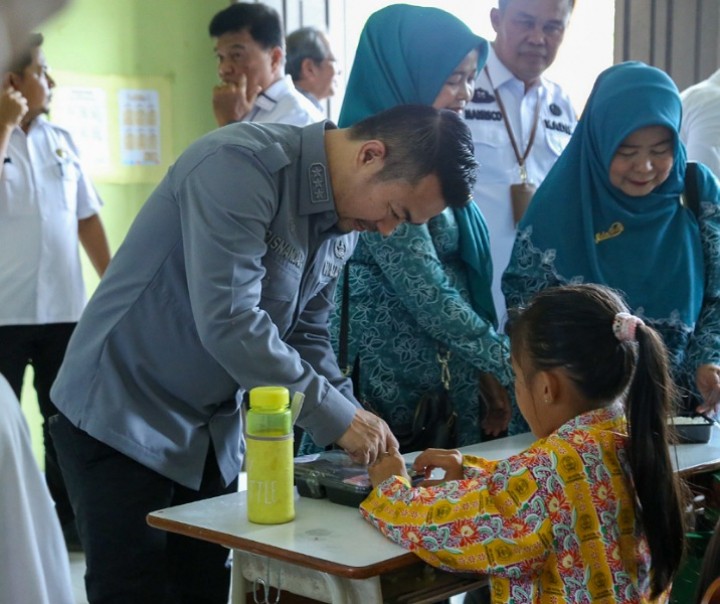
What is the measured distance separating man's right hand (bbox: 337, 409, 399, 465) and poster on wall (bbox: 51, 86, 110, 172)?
3.08 metres

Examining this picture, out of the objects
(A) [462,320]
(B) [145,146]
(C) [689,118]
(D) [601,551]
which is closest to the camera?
(D) [601,551]

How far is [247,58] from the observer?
12.3 feet

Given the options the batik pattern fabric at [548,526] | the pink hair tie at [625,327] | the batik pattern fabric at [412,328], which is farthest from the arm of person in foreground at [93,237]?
the pink hair tie at [625,327]

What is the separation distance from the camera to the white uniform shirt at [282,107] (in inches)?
132

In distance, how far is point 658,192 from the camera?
8.57 ft

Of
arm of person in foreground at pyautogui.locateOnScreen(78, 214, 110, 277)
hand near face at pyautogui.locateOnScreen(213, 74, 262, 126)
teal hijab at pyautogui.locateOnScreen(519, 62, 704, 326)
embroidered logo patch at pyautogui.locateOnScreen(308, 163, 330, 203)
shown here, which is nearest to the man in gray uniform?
embroidered logo patch at pyautogui.locateOnScreen(308, 163, 330, 203)

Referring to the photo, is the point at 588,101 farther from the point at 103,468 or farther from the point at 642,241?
the point at 103,468

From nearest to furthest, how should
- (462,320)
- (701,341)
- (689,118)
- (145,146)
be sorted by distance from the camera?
(462,320) → (701,341) → (689,118) → (145,146)

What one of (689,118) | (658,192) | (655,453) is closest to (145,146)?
(689,118)

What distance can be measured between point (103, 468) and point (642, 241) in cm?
144

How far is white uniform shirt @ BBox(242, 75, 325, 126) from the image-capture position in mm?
3352

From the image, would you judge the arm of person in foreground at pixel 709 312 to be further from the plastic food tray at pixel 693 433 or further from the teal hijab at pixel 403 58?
the teal hijab at pixel 403 58

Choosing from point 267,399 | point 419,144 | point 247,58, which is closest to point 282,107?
point 247,58

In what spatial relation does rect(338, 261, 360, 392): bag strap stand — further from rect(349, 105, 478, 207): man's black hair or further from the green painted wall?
the green painted wall
